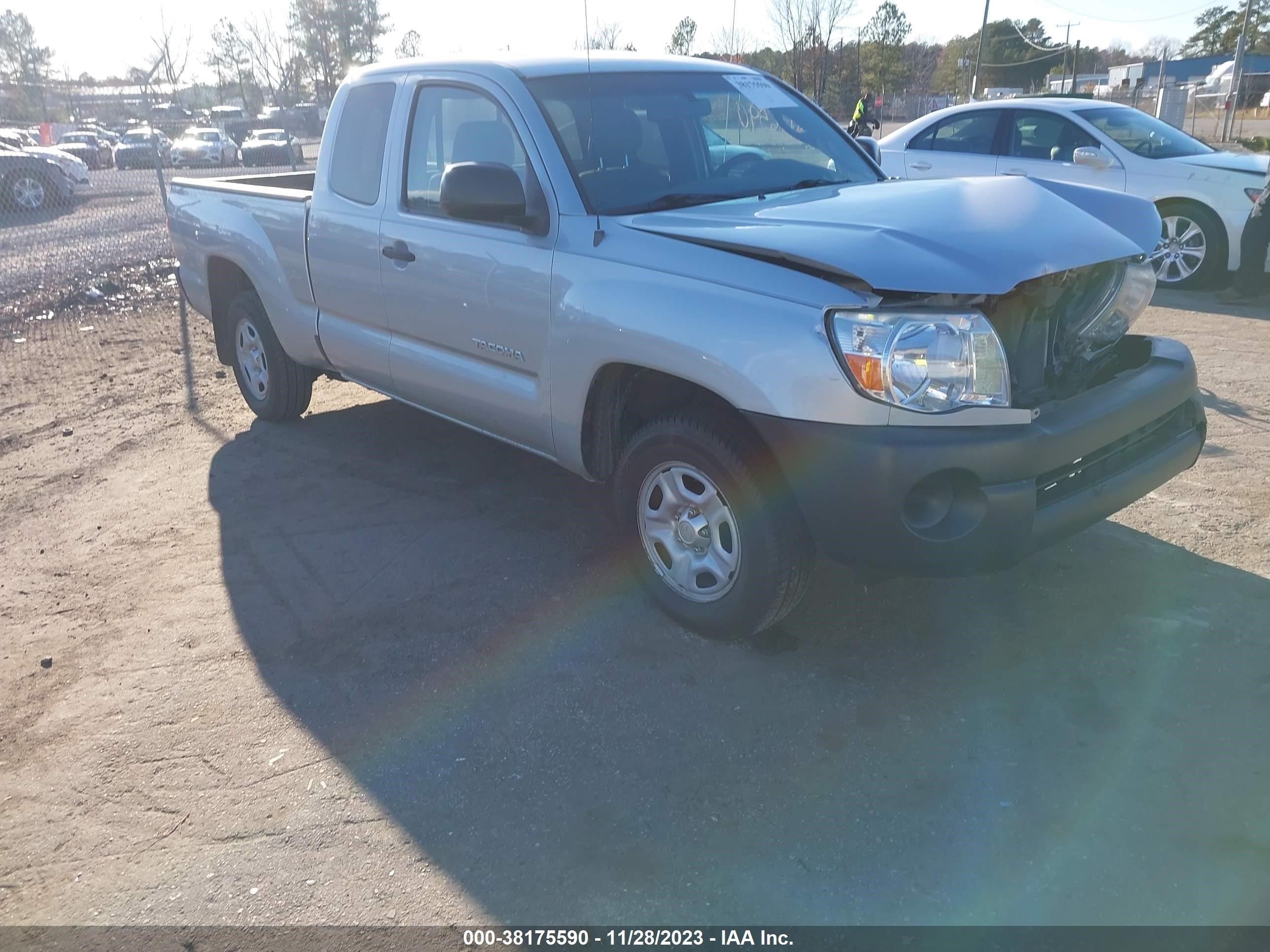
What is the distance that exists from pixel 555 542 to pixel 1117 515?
2524 millimetres

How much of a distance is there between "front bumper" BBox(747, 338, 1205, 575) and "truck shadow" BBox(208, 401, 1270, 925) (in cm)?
56

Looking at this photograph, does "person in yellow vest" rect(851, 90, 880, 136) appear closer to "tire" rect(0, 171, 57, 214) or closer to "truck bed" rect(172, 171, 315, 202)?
"truck bed" rect(172, 171, 315, 202)

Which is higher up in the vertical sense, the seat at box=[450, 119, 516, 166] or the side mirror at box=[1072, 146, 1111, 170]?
the seat at box=[450, 119, 516, 166]

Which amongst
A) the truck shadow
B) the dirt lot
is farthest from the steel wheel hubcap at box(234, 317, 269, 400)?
Result: the truck shadow

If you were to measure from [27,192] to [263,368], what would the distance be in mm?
15145

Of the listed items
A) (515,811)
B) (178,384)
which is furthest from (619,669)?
(178,384)

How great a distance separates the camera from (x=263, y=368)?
6254 millimetres

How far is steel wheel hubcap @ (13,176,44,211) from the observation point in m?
17.9

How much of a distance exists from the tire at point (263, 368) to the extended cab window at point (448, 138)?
1774 millimetres

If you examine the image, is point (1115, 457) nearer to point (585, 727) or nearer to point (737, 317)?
point (737, 317)

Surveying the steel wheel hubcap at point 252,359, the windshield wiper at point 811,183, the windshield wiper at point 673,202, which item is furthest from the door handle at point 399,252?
the steel wheel hubcap at point 252,359

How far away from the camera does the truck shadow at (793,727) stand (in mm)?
2598

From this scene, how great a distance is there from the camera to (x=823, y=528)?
3148 mm

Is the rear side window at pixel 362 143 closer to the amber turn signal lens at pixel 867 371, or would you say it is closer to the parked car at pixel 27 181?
the amber turn signal lens at pixel 867 371
